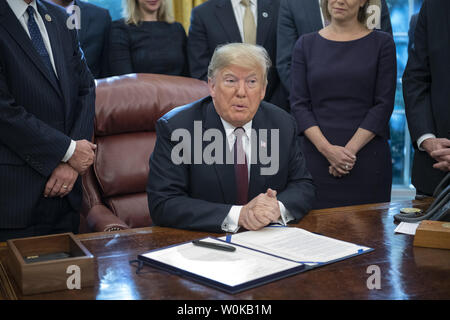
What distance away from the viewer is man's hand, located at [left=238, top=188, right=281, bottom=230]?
1852mm

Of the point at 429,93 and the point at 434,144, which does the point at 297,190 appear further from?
the point at 429,93

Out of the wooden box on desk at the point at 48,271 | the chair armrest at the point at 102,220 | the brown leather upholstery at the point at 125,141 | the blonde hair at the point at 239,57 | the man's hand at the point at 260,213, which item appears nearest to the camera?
the wooden box on desk at the point at 48,271

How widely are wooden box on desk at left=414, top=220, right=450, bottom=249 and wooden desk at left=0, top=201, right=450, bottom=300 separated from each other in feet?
0.08

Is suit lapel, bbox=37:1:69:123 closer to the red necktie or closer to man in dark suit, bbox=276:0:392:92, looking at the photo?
the red necktie

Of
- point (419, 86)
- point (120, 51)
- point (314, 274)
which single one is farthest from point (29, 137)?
point (419, 86)

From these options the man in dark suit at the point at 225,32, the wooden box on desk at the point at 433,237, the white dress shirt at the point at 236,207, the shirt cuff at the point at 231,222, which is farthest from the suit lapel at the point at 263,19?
the wooden box on desk at the point at 433,237

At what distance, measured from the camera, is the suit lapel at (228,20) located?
3469 mm

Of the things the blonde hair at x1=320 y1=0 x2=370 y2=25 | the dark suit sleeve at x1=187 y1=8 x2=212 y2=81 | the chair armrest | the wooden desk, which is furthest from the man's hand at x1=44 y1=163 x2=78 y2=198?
the blonde hair at x1=320 y1=0 x2=370 y2=25

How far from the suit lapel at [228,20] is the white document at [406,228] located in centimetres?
188

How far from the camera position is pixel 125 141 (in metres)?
2.89

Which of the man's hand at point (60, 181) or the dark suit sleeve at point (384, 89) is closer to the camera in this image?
the man's hand at point (60, 181)

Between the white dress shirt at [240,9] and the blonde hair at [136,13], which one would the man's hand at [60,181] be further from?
the white dress shirt at [240,9]

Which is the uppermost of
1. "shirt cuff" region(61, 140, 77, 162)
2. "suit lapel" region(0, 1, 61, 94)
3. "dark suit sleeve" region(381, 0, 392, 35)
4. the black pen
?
"dark suit sleeve" region(381, 0, 392, 35)

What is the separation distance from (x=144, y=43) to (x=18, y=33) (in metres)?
1.31
